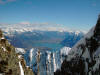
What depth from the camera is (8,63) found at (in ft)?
105

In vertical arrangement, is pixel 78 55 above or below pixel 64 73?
above

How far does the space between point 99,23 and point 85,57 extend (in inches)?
497

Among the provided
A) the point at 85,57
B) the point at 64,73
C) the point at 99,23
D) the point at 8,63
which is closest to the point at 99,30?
the point at 99,23

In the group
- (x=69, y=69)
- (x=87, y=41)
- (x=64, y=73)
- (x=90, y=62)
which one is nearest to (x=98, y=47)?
(x=90, y=62)

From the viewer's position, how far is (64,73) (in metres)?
59.8

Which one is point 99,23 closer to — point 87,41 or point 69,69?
point 87,41

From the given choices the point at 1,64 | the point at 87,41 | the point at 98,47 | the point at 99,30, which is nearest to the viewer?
the point at 1,64

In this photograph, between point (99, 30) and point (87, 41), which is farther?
point (87, 41)

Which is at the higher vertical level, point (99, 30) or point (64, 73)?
point (99, 30)

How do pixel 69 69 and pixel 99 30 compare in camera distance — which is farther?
pixel 69 69

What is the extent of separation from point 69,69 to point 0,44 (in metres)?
31.6

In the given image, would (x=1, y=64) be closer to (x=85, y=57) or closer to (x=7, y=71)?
(x=7, y=71)

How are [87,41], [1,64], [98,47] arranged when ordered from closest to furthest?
1. [1,64]
2. [98,47]
3. [87,41]

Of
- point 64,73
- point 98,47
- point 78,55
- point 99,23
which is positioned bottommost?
point 64,73
